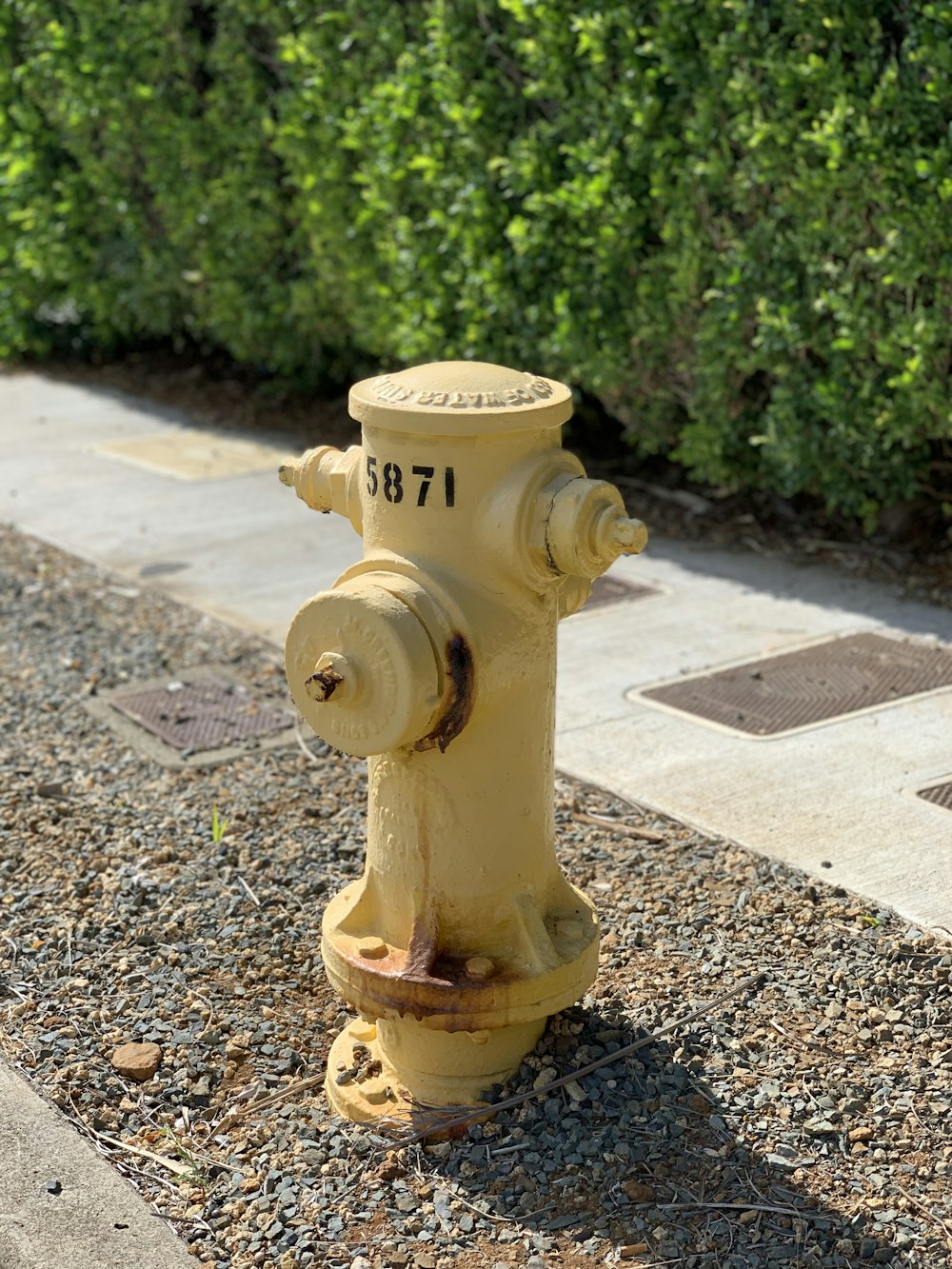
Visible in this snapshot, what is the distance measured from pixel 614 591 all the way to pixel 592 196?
1.72 m

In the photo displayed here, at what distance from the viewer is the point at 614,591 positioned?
6.46 meters

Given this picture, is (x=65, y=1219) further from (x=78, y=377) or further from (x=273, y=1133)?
(x=78, y=377)

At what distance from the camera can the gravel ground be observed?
287 cm

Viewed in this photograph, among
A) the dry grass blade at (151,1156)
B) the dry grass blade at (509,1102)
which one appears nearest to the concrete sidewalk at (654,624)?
the dry grass blade at (509,1102)

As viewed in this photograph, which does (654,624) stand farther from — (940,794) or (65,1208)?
(65,1208)

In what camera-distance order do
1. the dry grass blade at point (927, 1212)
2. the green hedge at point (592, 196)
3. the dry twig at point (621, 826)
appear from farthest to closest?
the green hedge at point (592, 196)
the dry twig at point (621, 826)
the dry grass blade at point (927, 1212)

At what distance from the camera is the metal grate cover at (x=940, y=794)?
175 inches

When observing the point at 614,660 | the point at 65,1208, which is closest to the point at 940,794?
the point at 614,660

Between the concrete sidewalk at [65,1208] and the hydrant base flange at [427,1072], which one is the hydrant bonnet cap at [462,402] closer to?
the hydrant base flange at [427,1072]

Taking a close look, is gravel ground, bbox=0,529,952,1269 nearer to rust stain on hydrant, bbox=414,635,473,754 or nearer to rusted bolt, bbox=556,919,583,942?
rusted bolt, bbox=556,919,583,942

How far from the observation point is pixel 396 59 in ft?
25.3

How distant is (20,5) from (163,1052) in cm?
900

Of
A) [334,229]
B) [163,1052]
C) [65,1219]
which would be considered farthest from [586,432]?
[65,1219]

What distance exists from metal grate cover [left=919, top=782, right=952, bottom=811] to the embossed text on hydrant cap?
203 cm
